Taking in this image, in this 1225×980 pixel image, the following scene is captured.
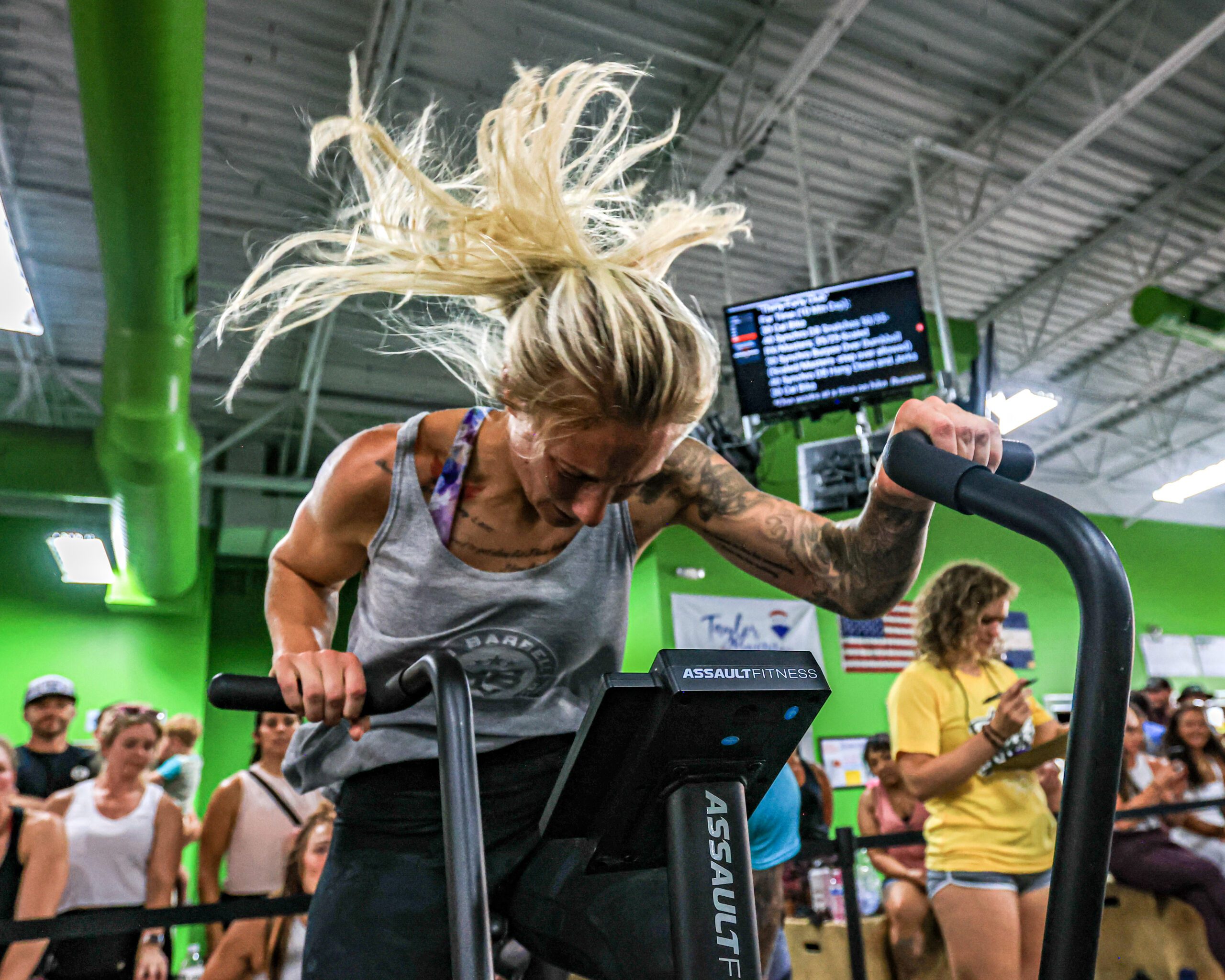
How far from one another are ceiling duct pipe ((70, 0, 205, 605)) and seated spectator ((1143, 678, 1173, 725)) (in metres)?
5.24

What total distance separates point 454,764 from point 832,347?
14.3 ft

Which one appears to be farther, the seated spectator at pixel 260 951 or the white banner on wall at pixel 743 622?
the white banner on wall at pixel 743 622

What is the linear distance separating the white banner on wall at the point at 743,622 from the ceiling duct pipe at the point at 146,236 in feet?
11.6

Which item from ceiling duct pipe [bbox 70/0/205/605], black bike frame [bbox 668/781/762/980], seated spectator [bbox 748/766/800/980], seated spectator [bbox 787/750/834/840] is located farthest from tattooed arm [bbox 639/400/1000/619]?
seated spectator [bbox 787/750/834/840]

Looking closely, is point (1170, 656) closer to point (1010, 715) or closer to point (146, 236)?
point (1010, 715)

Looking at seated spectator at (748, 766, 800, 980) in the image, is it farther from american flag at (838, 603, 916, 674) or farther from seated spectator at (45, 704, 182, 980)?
american flag at (838, 603, 916, 674)

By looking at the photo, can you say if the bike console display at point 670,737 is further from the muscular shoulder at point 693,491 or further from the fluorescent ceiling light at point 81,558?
the fluorescent ceiling light at point 81,558

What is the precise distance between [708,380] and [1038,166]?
246 inches

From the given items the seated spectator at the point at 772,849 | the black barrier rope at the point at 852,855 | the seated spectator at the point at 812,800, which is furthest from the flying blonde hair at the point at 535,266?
the seated spectator at the point at 812,800

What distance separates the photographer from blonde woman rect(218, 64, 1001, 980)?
1078mm

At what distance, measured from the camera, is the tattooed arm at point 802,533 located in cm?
111

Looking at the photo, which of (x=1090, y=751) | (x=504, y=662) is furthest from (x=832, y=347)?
A: (x=1090, y=751)

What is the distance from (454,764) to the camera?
825 millimetres

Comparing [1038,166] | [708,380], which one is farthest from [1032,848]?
[1038,166]
